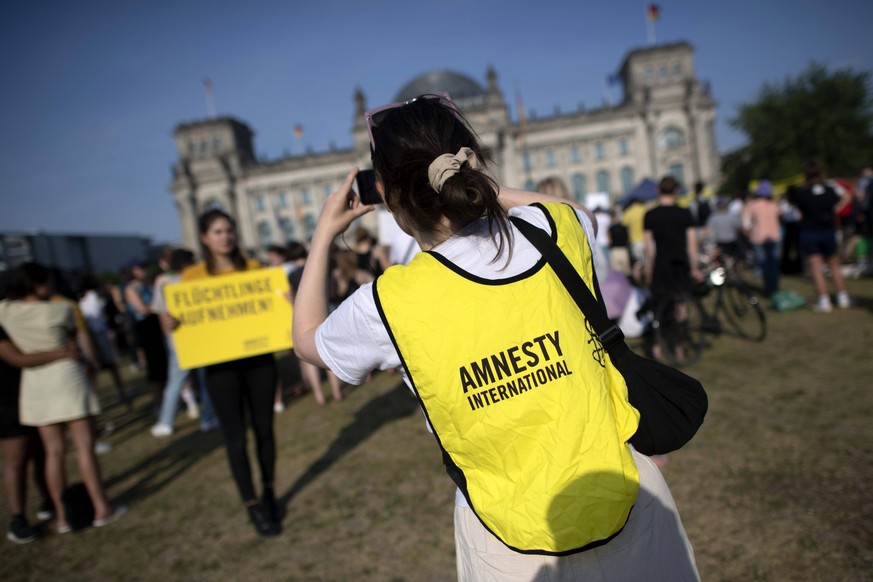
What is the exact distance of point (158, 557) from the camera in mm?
3537

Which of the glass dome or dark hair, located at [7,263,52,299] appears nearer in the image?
dark hair, located at [7,263,52,299]

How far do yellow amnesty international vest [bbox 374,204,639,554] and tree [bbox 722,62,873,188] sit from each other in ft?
123

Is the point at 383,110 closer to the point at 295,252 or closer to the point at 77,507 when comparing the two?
the point at 77,507

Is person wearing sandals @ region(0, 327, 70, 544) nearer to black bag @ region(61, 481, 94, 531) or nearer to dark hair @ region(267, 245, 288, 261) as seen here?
black bag @ region(61, 481, 94, 531)

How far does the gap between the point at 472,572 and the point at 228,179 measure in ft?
252

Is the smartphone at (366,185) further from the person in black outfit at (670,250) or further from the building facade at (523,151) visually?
the building facade at (523,151)

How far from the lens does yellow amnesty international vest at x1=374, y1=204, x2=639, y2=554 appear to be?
1088 mm

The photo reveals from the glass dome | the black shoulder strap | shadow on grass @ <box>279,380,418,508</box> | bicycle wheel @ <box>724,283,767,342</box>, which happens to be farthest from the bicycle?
the glass dome

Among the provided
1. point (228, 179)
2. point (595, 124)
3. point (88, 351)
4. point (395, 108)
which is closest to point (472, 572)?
point (395, 108)

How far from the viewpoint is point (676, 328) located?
599cm

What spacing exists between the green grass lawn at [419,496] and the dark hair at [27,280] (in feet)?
6.43

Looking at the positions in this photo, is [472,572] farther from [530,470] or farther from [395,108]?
[395,108]

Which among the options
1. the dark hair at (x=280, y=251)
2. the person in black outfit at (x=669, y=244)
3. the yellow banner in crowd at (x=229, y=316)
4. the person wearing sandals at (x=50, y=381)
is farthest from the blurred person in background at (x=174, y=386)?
the person in black outfit at (x=669, y=244)

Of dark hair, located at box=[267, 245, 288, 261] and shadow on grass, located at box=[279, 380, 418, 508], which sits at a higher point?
dark hair, located at box=[267, 245, 288, 261]
